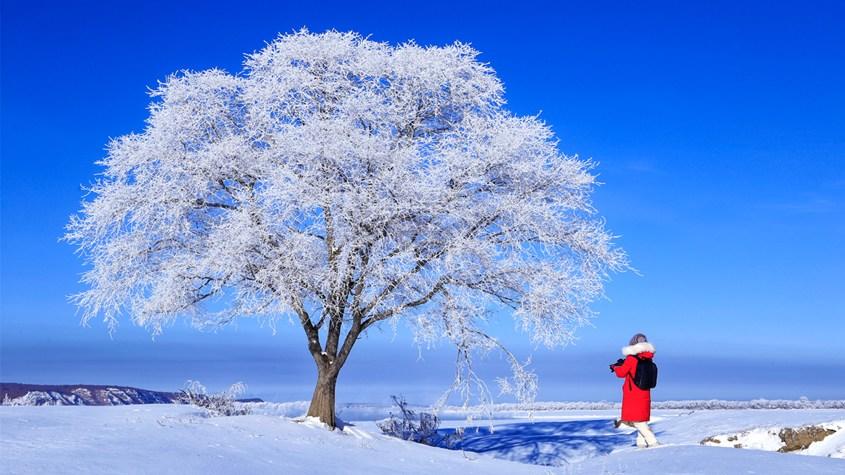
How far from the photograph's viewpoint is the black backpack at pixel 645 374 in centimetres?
1270

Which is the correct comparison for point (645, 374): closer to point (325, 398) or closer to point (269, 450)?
point (269, 450)

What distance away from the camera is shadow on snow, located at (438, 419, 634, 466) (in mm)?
19062

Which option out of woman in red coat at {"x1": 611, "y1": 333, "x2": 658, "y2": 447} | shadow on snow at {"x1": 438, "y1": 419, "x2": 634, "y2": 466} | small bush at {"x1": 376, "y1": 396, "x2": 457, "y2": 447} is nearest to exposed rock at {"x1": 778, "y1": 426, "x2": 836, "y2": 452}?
shadow on snow at {"x1": 438, "y1": 419, "x2": 634, "y2": 466}

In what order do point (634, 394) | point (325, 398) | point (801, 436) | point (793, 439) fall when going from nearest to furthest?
1. point (634, 394)
2. point (801, 436)
3. point (793, 439)
4. point (325, 398)

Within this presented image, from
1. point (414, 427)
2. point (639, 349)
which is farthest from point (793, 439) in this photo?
point (414, 427)

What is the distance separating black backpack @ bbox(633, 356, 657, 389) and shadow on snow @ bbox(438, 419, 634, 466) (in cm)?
578

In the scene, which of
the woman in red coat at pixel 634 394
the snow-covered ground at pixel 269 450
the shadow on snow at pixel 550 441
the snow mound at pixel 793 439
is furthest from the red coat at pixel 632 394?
the shadow on snow at pixel 550 441

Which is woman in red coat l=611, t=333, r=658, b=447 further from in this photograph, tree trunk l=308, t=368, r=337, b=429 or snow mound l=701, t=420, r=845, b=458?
tree trunk l=308, t=368, r=337, b=429

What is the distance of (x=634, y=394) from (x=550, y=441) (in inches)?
325

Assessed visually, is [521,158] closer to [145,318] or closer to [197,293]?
[197,293]

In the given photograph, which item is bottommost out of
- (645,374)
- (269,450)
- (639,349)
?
(269,450)

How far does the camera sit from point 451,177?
16.0 m

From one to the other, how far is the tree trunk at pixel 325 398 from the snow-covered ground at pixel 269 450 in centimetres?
52

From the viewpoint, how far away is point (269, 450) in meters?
11.0
